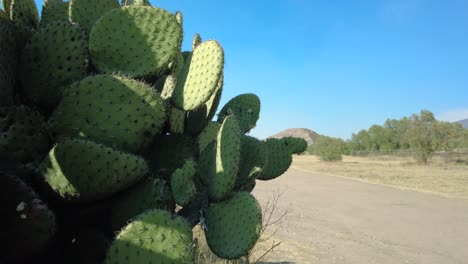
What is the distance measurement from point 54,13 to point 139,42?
82cm

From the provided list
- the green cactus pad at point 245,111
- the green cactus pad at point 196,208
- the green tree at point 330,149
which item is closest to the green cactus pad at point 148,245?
the green cactus pad at point 196,208

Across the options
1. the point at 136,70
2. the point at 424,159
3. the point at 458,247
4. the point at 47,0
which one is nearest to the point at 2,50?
the point at 136,70

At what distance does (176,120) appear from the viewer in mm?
2551

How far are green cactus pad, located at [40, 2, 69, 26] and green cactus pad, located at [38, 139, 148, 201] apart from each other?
1208mm

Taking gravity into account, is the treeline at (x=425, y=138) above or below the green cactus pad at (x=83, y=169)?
above

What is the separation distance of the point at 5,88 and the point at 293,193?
1450cm

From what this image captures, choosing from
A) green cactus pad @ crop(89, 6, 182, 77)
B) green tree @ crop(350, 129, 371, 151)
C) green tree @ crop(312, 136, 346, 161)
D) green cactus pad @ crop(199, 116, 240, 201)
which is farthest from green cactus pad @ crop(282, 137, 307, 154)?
green tree @ crop(350, 129, 371, 151)

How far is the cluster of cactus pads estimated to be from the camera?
1817mm

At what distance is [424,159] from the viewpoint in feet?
122

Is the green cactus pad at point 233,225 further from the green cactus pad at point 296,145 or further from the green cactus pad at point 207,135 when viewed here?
the green cactus pad at point 296,145

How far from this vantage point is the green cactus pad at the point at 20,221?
5.29 feet

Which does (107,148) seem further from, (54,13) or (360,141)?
(360,141)

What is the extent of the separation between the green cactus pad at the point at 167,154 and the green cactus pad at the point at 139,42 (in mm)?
393

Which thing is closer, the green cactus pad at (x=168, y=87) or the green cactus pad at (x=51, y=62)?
the green cactus pad at (x=51, y=62)
